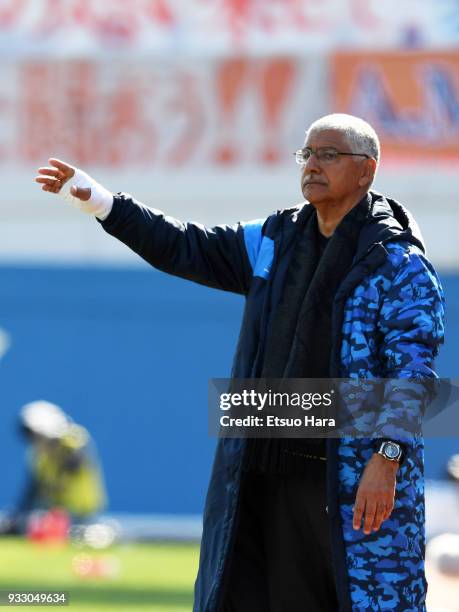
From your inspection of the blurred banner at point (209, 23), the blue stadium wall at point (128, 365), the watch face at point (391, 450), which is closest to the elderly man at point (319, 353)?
the watch face at point (391, 450)

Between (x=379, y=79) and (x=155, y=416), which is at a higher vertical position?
(x=379, y=79)

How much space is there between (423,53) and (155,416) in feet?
21.2

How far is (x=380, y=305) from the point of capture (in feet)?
14.8

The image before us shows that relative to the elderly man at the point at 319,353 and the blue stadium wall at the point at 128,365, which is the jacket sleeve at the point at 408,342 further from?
the blue stadium wall at the point at 128,365

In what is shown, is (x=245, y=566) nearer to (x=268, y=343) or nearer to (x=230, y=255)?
(x=268, y=343)

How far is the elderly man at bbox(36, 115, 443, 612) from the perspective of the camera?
4.42 meters

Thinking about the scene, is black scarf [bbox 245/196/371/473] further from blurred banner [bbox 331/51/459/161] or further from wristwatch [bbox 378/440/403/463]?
blurred banner [bbox 331/51/459/161]

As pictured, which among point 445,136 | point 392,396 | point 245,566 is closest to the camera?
point 392,396

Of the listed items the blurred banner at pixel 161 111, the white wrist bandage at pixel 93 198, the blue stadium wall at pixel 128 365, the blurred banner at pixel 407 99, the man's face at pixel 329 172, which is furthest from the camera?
the blurred banner at pixel 161 111

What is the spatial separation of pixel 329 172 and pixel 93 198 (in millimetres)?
748

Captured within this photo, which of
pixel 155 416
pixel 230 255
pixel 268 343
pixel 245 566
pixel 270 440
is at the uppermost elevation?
pixel 155 416

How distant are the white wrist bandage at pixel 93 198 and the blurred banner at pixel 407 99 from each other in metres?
12.8

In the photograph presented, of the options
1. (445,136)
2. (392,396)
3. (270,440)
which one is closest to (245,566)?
(270,440)

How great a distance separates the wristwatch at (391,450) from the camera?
4.32 meters
